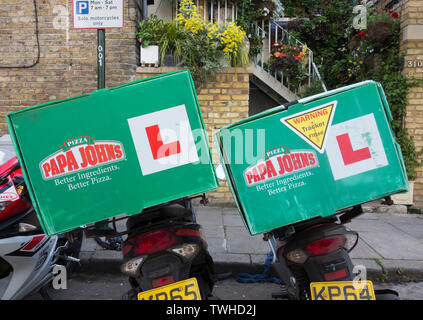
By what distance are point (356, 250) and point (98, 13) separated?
4.11 m

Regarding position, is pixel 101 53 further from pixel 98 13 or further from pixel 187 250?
pixel 187 250

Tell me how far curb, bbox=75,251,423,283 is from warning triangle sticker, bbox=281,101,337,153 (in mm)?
2222

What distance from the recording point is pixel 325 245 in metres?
1.95

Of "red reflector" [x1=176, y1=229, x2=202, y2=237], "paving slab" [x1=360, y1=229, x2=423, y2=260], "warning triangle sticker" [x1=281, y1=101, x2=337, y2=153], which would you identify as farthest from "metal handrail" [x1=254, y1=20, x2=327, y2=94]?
"red reflector" [x1=176, y1=229, x2=202, y2=237]

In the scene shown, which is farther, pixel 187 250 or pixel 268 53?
pixel 268 53

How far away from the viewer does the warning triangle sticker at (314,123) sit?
5.75 ft

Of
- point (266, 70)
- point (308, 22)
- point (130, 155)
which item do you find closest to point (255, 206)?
point (130, 155)

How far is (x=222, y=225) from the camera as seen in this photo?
4980 mm

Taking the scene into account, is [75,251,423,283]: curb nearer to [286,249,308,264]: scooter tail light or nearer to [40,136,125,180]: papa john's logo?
[286,249,308,264]: scooter tail light

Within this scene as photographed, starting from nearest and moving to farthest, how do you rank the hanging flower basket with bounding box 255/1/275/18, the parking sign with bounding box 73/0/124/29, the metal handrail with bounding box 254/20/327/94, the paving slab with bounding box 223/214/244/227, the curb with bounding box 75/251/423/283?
1. the parking sign with bounding box 73/0/124/29
2. the curb with bounding box 75/251/423/283
3. the paving slab with bounding box 223/214/244/227
4. the hanging flower basket with bounding box 255/1/275/18
5. the metal handrail with bounding box 254/20/327/94

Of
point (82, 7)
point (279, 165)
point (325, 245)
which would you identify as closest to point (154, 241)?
point (279, 165)

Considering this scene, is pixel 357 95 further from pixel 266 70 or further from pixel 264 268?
pixel 266 70

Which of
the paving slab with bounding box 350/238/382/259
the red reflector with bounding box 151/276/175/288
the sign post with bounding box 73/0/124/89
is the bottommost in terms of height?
the paving slab with bounding box 350/238/382/259

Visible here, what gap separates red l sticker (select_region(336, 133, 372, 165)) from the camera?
175 cm
